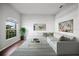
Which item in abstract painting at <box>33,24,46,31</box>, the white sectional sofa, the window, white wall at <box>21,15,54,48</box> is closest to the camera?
the white sectional sofa

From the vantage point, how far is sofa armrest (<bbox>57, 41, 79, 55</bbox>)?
11.1ft

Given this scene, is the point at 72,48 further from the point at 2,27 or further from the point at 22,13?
the point at 22,13

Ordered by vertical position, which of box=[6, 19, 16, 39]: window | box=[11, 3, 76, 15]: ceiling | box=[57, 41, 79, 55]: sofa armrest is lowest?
box=[57, 41, 79, 55]: sofa armrest

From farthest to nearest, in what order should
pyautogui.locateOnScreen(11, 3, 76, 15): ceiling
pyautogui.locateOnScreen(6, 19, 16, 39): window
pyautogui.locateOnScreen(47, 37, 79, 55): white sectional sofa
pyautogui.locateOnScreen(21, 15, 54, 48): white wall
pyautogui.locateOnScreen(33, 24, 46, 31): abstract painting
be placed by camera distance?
pyautogui.locateOnScreen(33, 24, 46, 31): abstract painting < pyautogui.locateOnScreen(21, 15, 54, 48): white wall < pyautogui.locateOnScreen(11, 3, 76, 15): ceiling < pyautogui.locateOnScreen(6, 19, 16, 39): window < pyautogui.locateOnScreen(47, 37, 79, 55): white sectional sofa

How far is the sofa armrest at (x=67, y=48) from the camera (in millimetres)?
3371

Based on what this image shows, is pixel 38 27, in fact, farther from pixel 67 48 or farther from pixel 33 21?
pixel 67 48

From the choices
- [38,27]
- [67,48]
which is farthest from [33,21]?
[67,48]

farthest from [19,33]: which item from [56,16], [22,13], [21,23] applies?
[56,16]

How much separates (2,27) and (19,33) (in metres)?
1.63

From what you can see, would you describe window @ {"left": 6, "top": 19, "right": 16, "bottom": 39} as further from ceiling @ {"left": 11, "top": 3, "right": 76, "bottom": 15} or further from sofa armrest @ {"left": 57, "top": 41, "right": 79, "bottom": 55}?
sofa armrest @ {"left": 57, "top": 41, "right": 79, "bottom": 55}

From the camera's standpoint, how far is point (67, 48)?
342cm

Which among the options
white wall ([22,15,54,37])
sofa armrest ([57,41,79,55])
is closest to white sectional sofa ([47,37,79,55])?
sofa armrest ([57,41,79,55])

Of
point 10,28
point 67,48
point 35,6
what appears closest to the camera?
point 67,48

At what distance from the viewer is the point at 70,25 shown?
4352 mm
